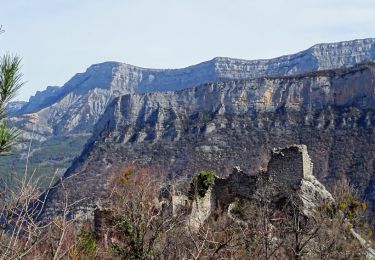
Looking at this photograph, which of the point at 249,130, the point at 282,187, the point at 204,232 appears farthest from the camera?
the point at 249,130

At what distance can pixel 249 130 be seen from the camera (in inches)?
2825

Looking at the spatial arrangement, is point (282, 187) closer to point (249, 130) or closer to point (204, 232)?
point (204, 232)

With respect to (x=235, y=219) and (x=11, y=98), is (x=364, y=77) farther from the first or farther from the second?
(x=11, y=98)

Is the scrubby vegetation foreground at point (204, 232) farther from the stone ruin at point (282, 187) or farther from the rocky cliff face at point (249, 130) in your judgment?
the rocky cliff face at point (249, 130)

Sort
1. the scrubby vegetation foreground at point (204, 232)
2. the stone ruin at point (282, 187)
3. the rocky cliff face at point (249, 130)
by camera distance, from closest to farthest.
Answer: the scrubby vegetation foreground at point (204, 232) → the stone ruin at point (282, 187) → the rocky cliff face at point (249, 130)

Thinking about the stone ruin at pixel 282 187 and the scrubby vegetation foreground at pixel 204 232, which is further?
the stone ruin at pixel 282 187

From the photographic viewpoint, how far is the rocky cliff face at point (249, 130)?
5856cm

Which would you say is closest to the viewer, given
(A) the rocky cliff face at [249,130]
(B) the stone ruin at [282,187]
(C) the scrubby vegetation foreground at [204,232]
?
(C) the scrubby vegetation foreground at [204,232]

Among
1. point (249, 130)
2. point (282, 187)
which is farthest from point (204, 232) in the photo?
point (249, 130)

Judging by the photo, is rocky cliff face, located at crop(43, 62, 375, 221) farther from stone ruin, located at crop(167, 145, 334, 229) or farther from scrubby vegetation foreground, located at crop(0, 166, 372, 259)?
scrubby vegetation foreground, located at crop(0, 166, 372, 259)

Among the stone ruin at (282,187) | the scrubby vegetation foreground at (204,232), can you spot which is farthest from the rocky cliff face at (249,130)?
the scrubby vegetation foreground at (204,232)

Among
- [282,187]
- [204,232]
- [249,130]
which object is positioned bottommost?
[249,130]

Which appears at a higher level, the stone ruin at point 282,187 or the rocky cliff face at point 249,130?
the stone ruin at point 282,187

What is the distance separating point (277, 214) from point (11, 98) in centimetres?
1790
